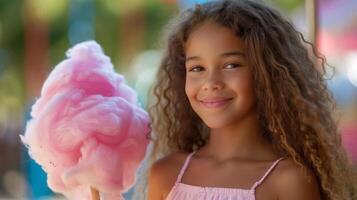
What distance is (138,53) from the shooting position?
3883mm

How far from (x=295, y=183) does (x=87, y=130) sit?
16.3 inches

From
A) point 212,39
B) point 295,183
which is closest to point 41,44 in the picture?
point 212,39

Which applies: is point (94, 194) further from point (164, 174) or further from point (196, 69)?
point (196, 69)

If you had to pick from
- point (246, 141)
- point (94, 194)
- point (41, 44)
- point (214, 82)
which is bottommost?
point (94, 194)

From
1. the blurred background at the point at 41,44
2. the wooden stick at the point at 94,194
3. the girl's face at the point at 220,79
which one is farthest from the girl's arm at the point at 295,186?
the blurred background at the point at 41,44

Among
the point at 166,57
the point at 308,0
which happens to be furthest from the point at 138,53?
the point at 166,57

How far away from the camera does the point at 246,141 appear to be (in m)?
1.29

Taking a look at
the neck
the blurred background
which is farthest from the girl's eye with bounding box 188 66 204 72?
the blurred background

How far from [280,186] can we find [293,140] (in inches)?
4.3

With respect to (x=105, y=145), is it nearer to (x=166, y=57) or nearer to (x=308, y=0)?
(x=166, y=57)

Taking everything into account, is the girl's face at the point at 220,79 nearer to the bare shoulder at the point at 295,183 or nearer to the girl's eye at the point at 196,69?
the girl's eye at the point at 196,69

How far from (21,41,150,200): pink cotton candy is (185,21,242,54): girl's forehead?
0.58 feet

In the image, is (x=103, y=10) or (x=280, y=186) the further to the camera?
(x=103, y=10)

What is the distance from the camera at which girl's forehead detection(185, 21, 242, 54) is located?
1.22 meters
